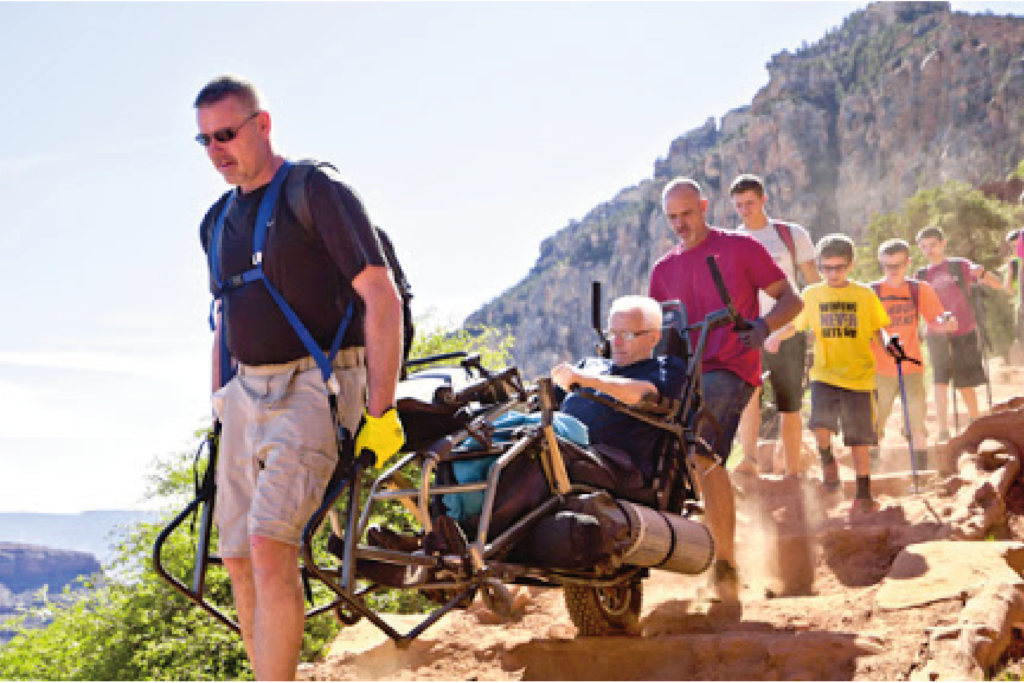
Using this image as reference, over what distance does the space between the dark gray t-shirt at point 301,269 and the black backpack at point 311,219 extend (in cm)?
3

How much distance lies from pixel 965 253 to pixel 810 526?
139 ft

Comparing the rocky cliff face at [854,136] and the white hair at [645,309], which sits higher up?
the rocky cliff face at [854,136]

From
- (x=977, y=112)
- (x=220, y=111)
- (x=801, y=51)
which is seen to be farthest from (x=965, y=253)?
(x=801, y=51)

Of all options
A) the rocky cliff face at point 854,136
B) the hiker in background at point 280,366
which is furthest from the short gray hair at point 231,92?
the rocky cliff face at point 854,136

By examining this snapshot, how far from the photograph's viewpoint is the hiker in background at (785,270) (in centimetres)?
880

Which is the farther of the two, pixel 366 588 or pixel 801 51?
pixel 801 51

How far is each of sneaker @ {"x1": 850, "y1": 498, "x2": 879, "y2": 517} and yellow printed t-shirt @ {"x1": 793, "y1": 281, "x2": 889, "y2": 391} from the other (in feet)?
3.06

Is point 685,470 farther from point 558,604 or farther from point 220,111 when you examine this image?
point 220,111

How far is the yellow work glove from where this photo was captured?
362 cm

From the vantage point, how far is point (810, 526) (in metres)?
8.15

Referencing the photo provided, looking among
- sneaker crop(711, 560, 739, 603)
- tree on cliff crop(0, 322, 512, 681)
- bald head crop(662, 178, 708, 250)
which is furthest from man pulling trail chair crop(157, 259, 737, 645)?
tree on cliff crop(0, 322, 512, 681)

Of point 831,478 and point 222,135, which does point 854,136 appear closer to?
→ point 831,478

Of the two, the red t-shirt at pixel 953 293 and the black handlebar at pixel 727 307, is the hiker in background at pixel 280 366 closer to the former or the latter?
the black handlebar at pixel 727 307

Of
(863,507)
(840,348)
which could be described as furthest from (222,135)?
(840,348)
